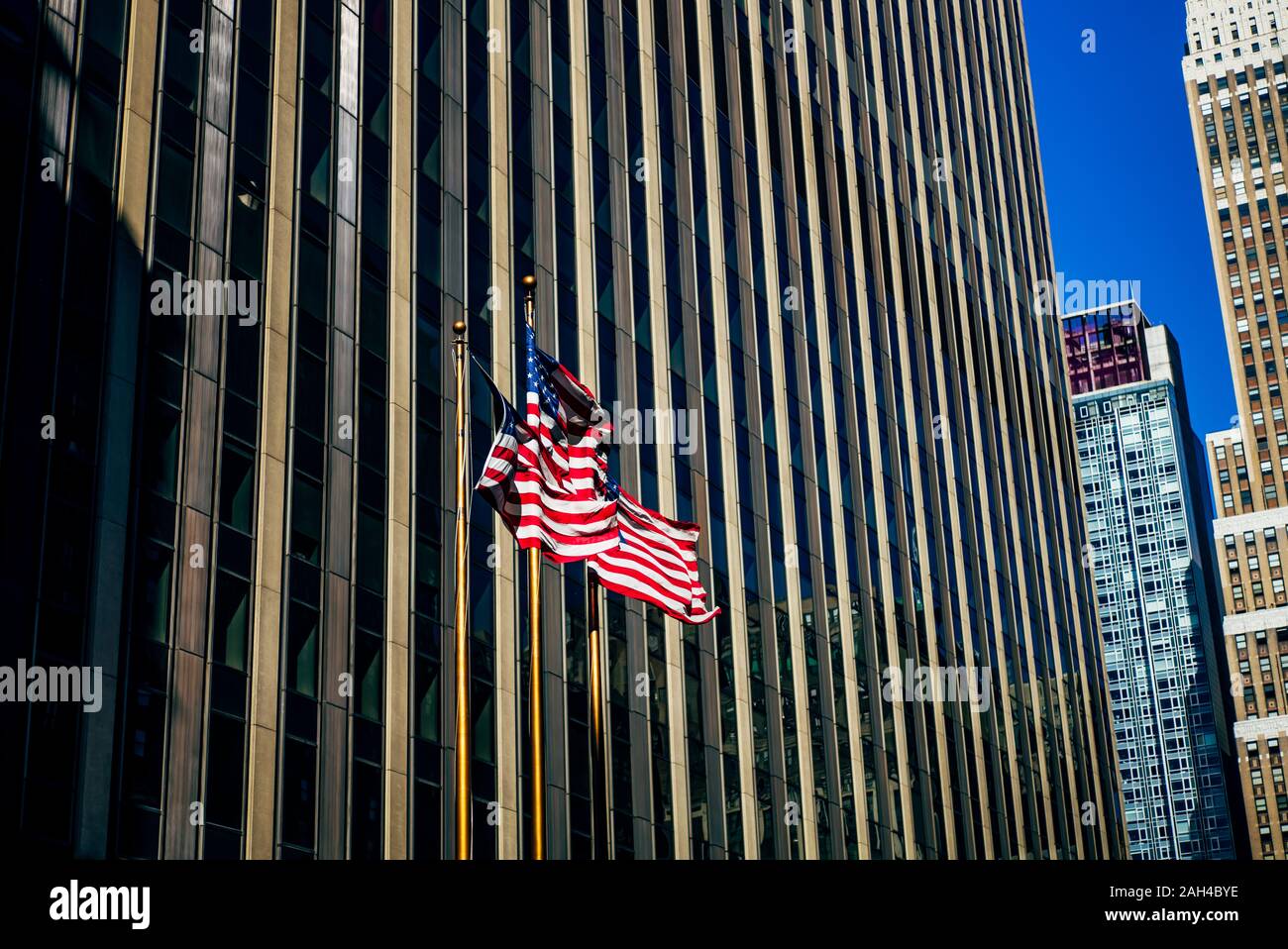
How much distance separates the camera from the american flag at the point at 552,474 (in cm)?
2523

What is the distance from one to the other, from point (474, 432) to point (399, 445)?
131 inches

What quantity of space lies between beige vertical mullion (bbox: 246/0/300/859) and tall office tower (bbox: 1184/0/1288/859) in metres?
146

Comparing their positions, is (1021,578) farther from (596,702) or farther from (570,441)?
(596,702)

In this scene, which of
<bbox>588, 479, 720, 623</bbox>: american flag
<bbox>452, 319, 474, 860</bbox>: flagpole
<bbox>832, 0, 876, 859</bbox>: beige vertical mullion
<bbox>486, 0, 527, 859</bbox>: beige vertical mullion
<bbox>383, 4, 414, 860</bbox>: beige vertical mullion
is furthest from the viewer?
<bbox>832, 0, 876, 859</bbox>: beige vertical mullion

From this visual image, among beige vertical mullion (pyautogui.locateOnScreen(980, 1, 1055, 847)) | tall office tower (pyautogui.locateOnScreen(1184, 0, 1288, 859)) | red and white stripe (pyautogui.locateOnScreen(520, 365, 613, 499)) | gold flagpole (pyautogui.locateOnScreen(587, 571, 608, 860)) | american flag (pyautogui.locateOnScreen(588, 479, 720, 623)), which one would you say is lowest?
gold flagpole (pyautogui.locateOnScreen(587, 571, 608, 860))

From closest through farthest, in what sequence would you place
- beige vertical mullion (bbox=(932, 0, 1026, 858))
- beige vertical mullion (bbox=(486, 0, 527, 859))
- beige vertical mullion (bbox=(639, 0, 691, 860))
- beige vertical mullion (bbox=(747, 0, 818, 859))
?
1. beige vertical mullion (bbox=(486, 0, 527, 859))
2. beige vertical mullion (bbox=(639, 0, 691, 860))
3. beige vertical mullion (bbox=(747, 0, 818, 859))
4. beige vertical mullion (bbox=(932, 0, 1026, 858))

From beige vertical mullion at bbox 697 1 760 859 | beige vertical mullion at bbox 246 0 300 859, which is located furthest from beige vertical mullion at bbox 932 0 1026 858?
beige vertical mullion at bbox 246 0 300 859

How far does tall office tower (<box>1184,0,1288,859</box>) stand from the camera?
166500 mm

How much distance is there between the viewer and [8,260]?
97.2 ft

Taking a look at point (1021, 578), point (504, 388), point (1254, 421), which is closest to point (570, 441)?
point (504, 388)

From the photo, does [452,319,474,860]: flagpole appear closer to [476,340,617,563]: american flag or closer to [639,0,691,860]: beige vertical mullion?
[476,340,617,563]: american flag

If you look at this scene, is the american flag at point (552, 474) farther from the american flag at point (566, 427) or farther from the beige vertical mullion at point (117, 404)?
the beige vertical mullion at point (117, 404)

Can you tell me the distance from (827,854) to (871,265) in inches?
1096
